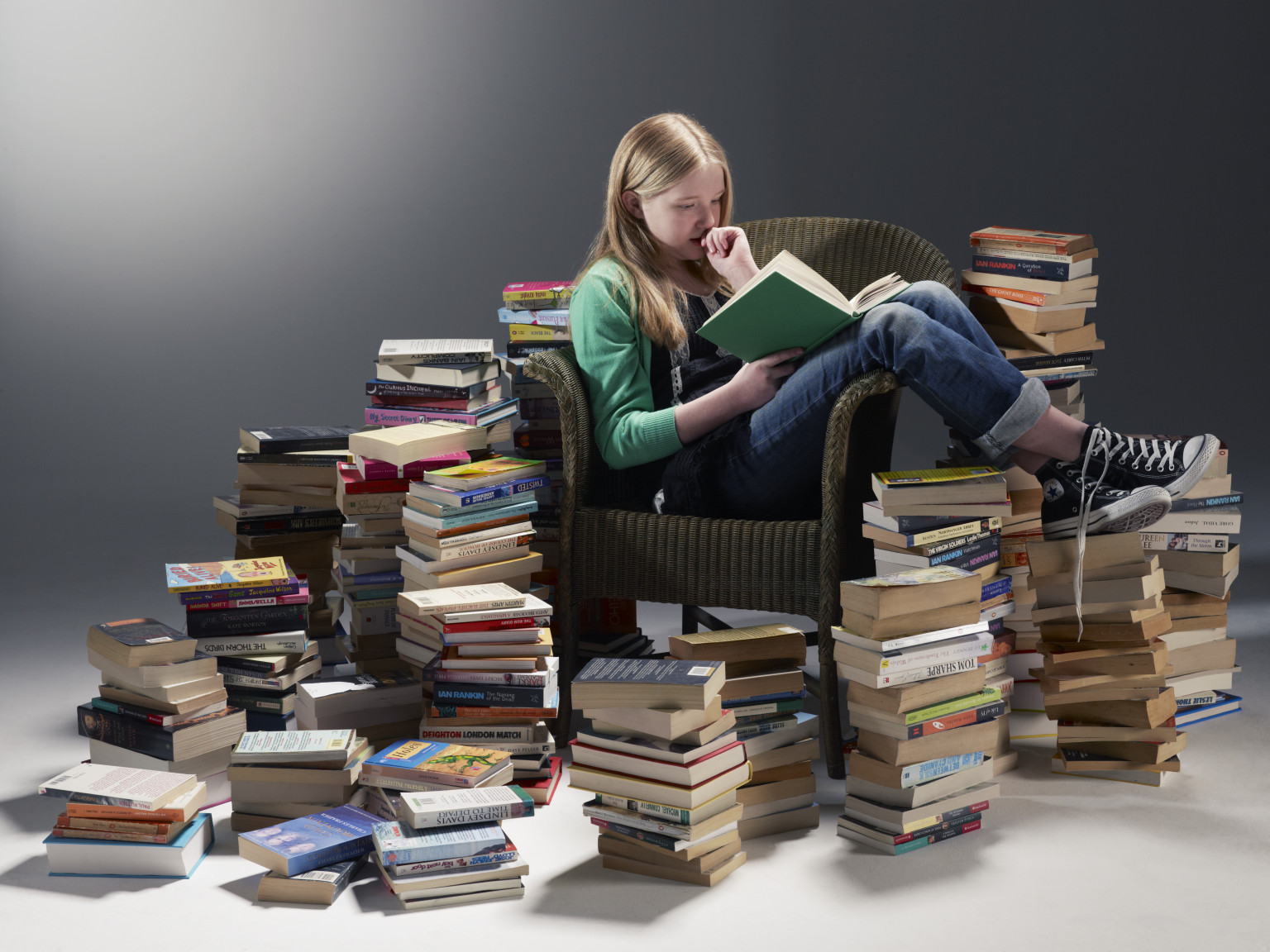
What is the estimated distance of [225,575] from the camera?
107 inches

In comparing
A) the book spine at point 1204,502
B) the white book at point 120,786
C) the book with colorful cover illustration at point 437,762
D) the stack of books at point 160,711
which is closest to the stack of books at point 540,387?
the book with colorful cover illustration at point 437,762

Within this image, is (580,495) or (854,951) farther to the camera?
(580,495)

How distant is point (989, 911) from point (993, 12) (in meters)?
4.20

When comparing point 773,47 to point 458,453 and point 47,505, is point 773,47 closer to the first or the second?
point 458,453

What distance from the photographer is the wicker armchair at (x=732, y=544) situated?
261 centimetres

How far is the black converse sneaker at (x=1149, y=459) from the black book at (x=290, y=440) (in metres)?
1.93

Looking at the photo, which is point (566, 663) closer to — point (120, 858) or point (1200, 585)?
point (120, 858)

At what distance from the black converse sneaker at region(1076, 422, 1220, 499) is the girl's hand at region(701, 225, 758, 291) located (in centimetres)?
82

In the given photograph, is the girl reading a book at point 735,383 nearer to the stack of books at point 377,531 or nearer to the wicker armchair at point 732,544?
the wicker armchair at point 732,544

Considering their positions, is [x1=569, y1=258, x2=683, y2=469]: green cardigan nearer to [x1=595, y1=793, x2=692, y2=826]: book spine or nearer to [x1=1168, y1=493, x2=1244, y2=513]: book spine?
[x1=595, y1=793, x2=692, y2=826]: book spine

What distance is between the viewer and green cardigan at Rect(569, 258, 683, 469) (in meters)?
2.77

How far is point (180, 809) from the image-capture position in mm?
2205

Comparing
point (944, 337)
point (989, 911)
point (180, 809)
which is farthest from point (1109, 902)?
point (180, 809)

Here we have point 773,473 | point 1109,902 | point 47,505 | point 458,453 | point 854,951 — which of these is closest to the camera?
point 854,951
